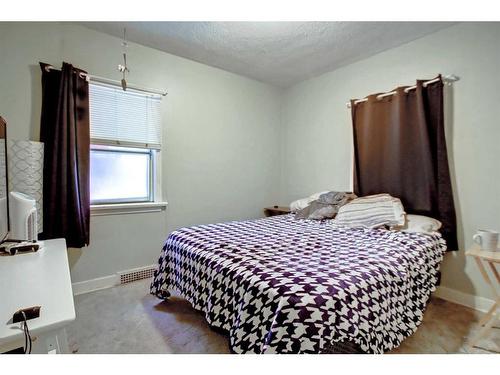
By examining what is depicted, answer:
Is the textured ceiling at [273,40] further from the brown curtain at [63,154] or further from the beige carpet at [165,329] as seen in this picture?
the beige carpet at [165,329]

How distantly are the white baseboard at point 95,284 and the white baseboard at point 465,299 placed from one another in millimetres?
3142

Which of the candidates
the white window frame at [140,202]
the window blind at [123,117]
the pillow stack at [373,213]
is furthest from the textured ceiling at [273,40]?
the pillow stack at [373,213]

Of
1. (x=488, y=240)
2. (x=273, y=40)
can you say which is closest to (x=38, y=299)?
(x=488, y=240)

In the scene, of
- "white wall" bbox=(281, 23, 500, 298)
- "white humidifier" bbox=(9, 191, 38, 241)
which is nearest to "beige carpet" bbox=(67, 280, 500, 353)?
"white wall" bbox=(281, 23, 500, 298)

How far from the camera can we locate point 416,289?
1.63 meters

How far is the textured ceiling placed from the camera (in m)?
2.26

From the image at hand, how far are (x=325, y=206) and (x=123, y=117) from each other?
234cm

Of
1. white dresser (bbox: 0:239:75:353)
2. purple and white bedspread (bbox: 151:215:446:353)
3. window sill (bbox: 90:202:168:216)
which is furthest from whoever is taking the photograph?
window sill (bbox: 90:202:168:216)

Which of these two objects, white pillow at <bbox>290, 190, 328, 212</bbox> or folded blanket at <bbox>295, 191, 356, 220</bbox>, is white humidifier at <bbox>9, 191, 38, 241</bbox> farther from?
white pillow at <bbox>290, 190, 328, 212</bbox>

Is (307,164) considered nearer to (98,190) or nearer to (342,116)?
(342,116)

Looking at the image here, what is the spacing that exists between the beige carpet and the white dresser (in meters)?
0.74

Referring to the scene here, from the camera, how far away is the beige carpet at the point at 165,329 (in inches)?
61.9
